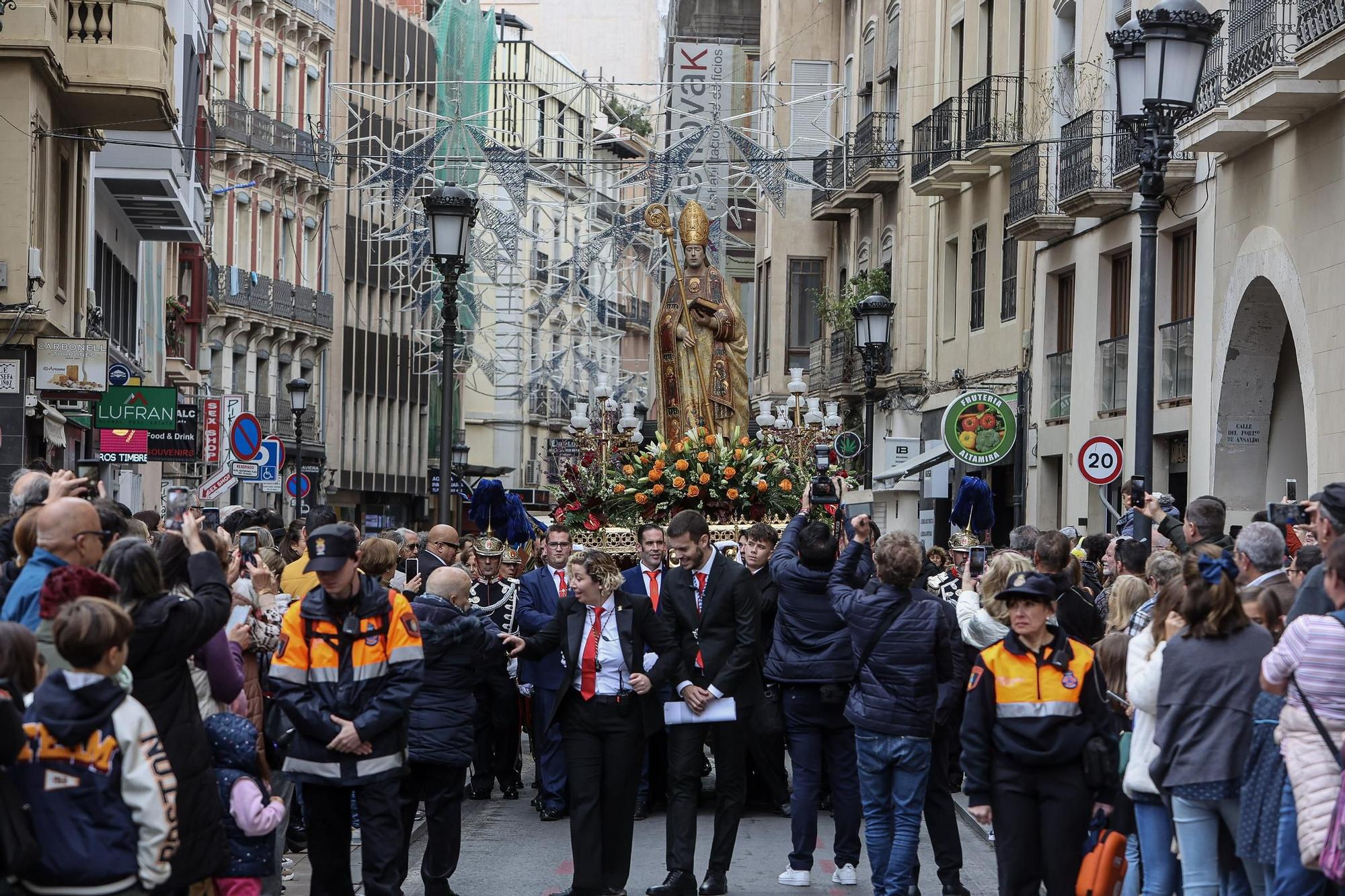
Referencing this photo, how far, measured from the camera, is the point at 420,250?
34.7 m

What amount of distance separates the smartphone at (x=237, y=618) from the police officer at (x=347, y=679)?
639 mm

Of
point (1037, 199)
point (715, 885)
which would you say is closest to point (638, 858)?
point (715, 885)

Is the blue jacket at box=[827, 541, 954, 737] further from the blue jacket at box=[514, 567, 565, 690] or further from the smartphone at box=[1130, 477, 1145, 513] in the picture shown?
the blue jacket at box=[514, 567, 565, 690]

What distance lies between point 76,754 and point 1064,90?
24.0 m

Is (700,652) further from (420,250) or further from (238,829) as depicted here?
(420,250)

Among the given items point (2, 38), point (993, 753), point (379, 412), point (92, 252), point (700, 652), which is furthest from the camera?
point (379, 412)

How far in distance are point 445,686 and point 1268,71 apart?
11553 millimetres

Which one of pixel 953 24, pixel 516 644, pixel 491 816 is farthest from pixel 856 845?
pixel 953 24

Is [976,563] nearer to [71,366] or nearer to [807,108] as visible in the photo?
[71,366]

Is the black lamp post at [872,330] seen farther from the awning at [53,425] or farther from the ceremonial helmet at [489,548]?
the ceremonial helmet at [489,548]

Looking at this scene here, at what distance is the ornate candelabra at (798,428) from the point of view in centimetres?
2152

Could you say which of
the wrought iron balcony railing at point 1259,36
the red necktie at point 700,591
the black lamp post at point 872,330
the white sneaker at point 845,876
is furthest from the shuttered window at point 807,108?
the white sneaker at point 845,876

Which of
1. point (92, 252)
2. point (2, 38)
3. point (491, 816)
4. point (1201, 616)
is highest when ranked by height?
point (2, 38)

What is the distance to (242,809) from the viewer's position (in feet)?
26.8
